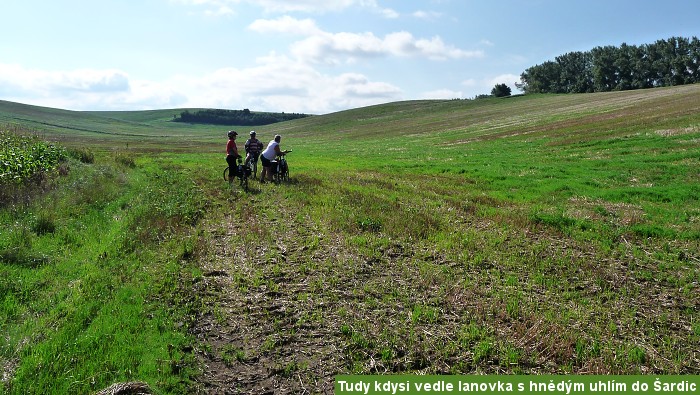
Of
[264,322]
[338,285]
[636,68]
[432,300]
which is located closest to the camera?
[264,322]

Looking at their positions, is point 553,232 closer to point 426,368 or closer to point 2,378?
point 426,368

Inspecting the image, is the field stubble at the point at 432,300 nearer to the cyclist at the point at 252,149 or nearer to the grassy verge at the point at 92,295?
the grassy verge at the point at 92,295

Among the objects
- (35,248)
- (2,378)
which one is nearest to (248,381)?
(2,378)

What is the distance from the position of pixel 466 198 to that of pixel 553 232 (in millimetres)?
4672

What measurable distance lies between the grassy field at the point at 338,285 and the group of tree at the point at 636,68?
127 meters

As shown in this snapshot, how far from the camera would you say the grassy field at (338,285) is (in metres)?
5.54

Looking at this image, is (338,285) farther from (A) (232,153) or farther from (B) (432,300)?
(A) (232,153)

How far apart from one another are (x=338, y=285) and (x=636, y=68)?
139549mm

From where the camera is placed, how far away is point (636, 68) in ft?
384

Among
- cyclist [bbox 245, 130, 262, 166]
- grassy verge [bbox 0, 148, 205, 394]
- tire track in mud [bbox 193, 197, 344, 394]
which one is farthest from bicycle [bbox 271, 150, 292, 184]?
tire track in mud [bbox 193, 197, 344, 394]

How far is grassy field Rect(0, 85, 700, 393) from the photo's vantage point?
5.54m

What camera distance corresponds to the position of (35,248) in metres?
9.34

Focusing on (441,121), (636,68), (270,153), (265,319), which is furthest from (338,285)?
(636,68)

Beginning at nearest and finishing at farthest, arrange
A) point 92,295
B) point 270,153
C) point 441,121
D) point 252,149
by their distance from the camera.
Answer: point 92,295 → point 270,153 → point 252,149 → point 441,121
